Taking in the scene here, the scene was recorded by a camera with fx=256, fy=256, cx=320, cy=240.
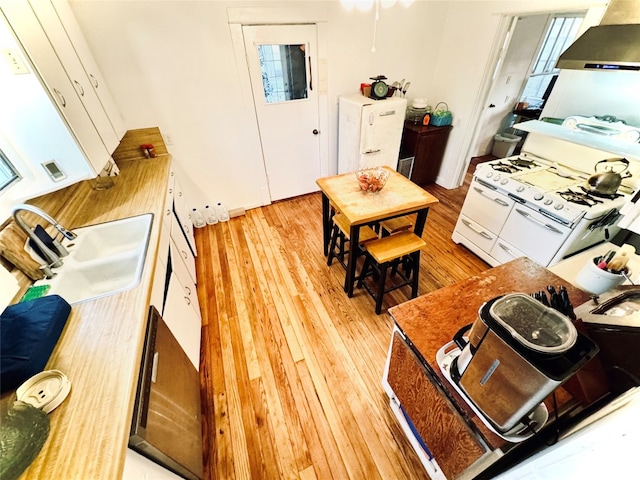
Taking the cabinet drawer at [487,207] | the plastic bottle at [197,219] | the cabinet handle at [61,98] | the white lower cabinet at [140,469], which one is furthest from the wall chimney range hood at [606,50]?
the plastic bottle at [197,219]

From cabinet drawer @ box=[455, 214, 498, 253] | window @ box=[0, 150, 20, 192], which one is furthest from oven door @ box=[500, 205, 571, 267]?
window @ box=[0, 150, 20, 192]

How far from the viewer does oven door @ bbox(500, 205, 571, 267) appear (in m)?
1.90

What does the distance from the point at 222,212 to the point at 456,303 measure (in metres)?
2.85

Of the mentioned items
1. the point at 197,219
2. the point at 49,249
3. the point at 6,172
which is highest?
the point at 6,172

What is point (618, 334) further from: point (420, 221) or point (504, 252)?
point (504, 252)

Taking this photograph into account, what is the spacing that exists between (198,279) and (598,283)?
273 centimetres

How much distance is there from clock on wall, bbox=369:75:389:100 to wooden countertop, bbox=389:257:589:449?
247 cm

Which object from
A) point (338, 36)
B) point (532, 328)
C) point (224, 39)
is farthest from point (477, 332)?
point (338, 36)

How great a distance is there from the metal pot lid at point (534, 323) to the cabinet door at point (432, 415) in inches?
16.7

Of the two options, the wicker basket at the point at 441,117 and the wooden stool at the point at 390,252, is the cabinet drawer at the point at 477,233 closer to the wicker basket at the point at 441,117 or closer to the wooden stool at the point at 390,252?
the wooden stool at the point at 390,252

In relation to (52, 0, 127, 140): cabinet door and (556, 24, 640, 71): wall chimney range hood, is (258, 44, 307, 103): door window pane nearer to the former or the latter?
(52, 0, 127, 140): cabinet door

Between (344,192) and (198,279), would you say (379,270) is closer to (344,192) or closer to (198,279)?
(344,192)

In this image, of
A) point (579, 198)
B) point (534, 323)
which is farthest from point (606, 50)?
point (534, 323)

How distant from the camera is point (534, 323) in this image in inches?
26.2
